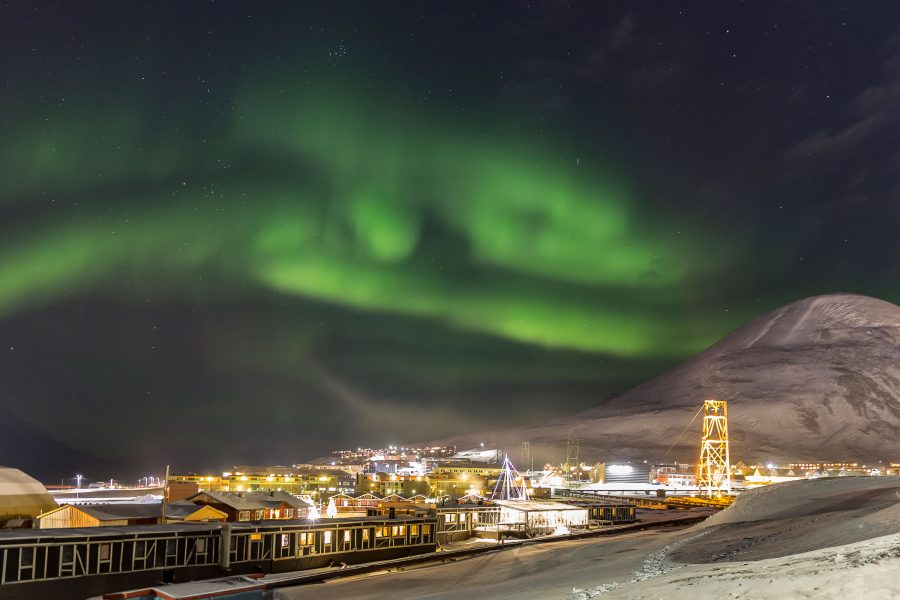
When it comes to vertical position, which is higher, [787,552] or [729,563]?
[729,563]

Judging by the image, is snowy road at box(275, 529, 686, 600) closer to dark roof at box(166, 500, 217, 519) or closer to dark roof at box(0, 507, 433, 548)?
dark roof at box(0, 507, 433, 548)

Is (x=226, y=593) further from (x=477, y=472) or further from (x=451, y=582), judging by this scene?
(x=477, y=472)

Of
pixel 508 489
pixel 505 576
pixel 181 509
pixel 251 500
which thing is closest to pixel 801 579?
pixel 505 576

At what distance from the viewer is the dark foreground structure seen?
109ft

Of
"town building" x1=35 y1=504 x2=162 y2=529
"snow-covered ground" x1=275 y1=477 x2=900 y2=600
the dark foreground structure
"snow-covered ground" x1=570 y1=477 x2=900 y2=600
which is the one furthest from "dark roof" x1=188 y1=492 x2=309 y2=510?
"snow-covered ground" x1=570 y1=477 x2=900 y2=600

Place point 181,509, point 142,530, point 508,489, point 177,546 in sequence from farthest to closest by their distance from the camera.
A: point 508,489 → point 181,509 → point 177,546 → point 142,530

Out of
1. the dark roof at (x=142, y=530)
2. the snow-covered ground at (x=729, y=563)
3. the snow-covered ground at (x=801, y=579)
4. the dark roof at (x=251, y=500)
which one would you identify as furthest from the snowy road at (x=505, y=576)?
the dark roof at (x=251, y=500)

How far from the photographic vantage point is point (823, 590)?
15758 mm

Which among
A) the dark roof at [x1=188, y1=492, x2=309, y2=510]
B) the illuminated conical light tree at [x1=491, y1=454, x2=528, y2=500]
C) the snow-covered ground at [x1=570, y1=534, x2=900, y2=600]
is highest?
the snow-covered ground at [x1=570, y1=534, x2=900, y2=600]

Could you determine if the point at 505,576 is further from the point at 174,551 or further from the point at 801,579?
the point at 801,579

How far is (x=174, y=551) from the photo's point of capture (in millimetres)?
39750

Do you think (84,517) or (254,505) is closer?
(84,517)

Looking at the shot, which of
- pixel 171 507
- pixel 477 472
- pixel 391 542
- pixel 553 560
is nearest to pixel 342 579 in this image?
pixel 391 542

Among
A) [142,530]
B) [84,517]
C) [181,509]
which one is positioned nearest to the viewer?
[142,530]
